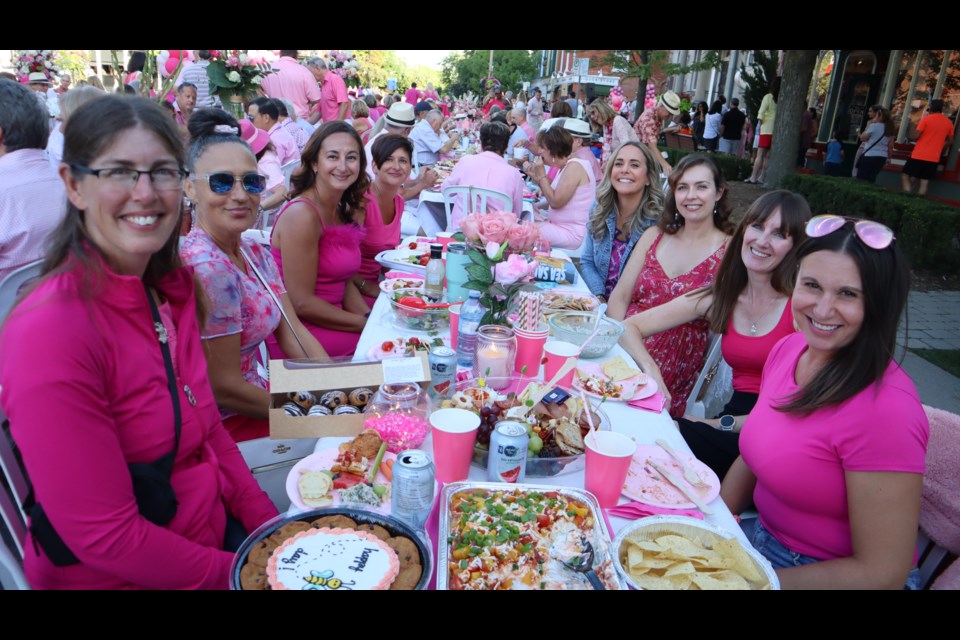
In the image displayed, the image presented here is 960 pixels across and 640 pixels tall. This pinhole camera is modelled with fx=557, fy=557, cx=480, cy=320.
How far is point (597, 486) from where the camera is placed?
1.59 m

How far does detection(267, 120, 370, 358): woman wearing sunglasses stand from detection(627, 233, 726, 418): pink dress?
182cm

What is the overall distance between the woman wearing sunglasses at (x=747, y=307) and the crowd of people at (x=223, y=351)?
0.01 metres

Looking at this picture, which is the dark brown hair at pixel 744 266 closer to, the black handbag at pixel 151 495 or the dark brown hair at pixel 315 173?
the dark brown hair at pixel 315 173

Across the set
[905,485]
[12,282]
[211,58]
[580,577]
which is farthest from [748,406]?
[211,58]

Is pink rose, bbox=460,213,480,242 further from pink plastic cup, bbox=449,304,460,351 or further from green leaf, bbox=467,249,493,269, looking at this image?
pink plastic cup, bbox=449,304,460,351

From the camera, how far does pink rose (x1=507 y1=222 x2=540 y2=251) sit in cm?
231

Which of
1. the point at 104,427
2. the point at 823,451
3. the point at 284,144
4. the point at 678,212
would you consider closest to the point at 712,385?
the point at 678,212

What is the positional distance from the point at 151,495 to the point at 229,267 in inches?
39.6

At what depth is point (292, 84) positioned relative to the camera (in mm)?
8906

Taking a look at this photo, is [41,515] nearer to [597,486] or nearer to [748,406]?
[597,486]

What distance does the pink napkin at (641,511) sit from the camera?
1.58 meters

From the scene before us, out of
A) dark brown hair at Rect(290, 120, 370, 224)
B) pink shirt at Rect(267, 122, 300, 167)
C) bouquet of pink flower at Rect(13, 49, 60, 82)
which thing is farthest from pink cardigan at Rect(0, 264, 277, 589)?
bouquet of pink flower at Rect(13, 49, 60, 82)

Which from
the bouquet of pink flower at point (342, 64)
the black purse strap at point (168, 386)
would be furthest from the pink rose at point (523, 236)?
the bouquet of pink flower at point (342, 64)
